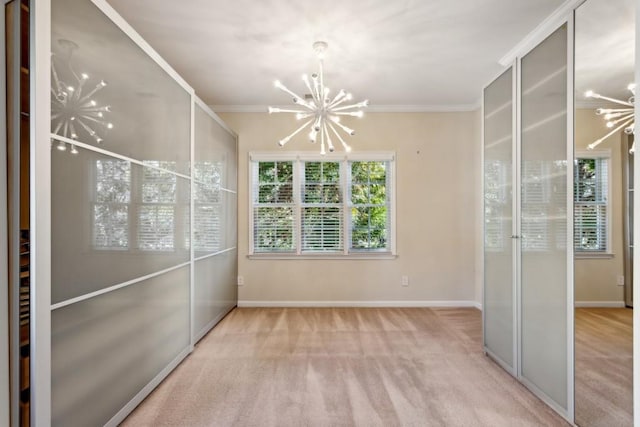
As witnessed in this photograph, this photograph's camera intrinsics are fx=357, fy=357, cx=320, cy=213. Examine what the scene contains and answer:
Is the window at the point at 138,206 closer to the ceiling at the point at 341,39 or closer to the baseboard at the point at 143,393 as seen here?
the baseboard at the point at 143,393

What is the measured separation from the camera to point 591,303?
6.42 ft

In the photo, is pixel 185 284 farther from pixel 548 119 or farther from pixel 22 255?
pixel 548 119

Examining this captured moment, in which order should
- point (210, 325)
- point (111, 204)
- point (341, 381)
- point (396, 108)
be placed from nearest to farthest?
point (111, 204)
point (341, 381)
point (210, 325)
point (396, 108)

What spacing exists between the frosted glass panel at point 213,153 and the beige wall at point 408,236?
1.18 feet

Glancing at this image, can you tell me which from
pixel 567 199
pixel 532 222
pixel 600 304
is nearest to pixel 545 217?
pixel 532 222

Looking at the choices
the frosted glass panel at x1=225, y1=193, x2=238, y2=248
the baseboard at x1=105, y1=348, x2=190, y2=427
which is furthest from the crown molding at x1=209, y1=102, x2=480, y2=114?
the baseboard at x1=105, y1=348, x2=190, y2=427

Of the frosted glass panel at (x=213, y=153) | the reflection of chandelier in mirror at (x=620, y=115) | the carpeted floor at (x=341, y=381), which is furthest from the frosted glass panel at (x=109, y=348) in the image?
the reflection of chandelier in mirror at (x=620, y=115)

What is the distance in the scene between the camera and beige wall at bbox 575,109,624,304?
1755 mm

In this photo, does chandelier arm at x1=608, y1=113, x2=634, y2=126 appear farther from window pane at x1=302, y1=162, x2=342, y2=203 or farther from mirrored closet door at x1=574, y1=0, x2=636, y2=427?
window pane at x1=302, y1=162, x2=342, y2=203

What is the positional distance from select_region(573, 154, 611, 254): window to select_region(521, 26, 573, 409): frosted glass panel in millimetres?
99

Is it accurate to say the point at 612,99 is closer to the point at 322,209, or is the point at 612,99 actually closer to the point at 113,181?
the point at 113,181

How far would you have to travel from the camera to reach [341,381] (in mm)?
2631

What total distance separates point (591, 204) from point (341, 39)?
7.09ft

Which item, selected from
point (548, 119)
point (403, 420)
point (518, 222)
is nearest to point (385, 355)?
point (403, 420)
